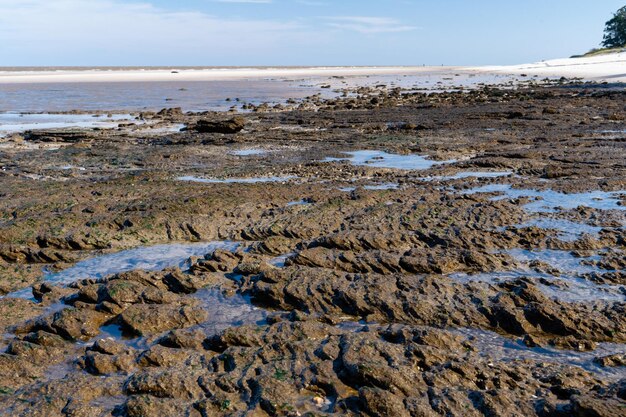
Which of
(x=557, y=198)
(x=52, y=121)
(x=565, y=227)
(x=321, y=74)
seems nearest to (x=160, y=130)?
(x=52, y=121)

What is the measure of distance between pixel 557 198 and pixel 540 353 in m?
5.64

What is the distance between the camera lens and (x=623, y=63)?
6444cm

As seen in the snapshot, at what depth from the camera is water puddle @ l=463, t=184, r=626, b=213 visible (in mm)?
9844

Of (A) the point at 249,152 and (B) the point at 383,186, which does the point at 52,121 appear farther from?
(B) the point at 383,186

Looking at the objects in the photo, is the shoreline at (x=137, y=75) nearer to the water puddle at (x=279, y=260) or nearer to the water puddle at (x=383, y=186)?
the water puddle at (x=383, y=186)

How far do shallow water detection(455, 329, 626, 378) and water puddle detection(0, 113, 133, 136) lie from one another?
68.1ft

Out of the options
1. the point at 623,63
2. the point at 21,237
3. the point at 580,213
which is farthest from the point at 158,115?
the point at 623,63

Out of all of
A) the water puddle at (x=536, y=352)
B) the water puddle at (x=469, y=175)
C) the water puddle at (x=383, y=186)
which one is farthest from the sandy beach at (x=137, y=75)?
the water puddle at (x=536, y=352)

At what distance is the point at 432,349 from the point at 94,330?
10.9ft

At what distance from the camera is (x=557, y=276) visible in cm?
719

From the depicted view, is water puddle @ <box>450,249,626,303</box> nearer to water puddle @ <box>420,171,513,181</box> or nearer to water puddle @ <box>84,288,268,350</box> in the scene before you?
water puddle @ <box>84,288,268,350</box>

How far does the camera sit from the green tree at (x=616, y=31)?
91.5 metres

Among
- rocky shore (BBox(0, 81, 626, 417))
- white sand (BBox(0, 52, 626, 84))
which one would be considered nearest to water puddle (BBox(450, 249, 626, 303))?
rocky shore (BBox(0, 81, 626, 417))

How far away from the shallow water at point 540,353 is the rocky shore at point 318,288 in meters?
0.02
